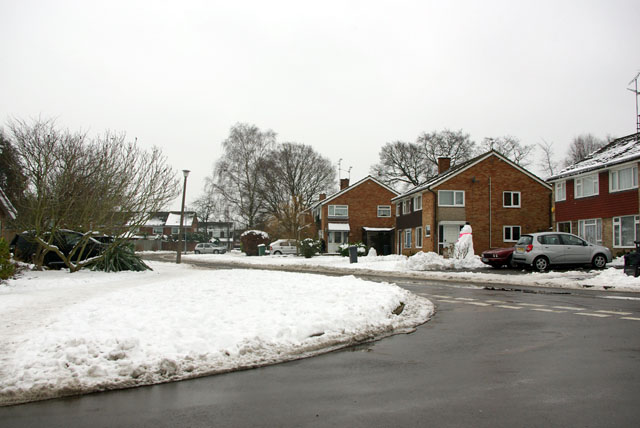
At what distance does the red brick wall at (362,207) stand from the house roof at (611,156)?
27.0 metres

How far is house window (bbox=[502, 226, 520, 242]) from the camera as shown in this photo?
40.3 metres

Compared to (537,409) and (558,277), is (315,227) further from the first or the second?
(537,409)

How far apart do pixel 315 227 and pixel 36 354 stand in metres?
60.0

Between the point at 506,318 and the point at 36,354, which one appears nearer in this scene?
the point at 36,354

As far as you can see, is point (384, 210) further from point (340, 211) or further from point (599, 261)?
point (599, 261)

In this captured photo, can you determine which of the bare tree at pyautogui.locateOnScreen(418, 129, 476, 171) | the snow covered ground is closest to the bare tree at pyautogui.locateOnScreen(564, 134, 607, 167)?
the bare tree at pyautogui.locateOnScreen(418, 129, 476, 171)

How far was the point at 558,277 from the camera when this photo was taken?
21.0 meters

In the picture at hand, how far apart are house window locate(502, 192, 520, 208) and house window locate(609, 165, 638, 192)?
10662mm

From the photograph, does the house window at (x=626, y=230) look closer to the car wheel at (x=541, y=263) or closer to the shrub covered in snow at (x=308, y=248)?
the car wheel at (x=541, y=263)

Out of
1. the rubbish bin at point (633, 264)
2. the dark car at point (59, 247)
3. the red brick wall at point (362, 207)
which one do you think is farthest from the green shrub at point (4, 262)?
the red brick wall at point (362, 207)

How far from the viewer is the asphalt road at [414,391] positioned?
4.64m

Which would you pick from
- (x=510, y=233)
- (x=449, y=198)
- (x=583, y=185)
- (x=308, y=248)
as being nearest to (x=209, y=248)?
(x=308, y=248)

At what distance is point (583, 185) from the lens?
3256 centimetres

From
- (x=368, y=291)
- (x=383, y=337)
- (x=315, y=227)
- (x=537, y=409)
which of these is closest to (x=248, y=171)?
(x=315, y=227)
